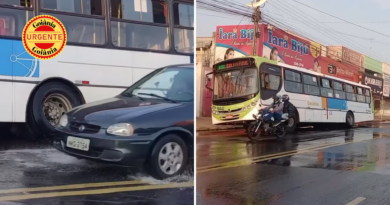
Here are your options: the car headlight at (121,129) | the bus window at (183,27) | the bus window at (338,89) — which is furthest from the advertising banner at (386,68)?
the car headlight at (121,129)

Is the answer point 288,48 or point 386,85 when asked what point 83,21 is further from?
point 386,85

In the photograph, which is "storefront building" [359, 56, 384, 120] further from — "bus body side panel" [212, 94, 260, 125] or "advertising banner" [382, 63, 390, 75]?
"bus body side panel" [212, 94, 260, 125]

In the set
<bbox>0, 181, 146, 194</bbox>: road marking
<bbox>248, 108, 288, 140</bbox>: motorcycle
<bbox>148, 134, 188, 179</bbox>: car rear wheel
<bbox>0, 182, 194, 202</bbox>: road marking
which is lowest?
<bbox>0, 182, 194, 202</bbox>: road marking

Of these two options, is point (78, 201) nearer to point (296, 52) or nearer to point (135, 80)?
point (135, 80)

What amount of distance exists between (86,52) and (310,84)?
121 cm

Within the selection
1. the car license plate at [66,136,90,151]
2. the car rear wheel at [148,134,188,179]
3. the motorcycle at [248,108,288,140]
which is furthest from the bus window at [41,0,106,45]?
the motorcycle at [248,108,288,140]

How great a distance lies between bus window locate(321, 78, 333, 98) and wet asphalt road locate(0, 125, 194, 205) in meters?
0.98

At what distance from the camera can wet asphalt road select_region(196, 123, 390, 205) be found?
2172mm

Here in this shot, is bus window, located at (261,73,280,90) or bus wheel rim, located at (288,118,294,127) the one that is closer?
bus window, located at (261,73,280,90)

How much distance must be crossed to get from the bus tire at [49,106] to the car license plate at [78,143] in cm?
9

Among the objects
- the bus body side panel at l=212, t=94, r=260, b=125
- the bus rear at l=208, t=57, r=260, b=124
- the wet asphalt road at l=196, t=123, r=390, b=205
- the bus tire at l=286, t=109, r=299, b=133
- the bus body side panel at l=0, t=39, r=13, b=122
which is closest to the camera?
the bus body side panel at l=0, t=39, r=13, b=122

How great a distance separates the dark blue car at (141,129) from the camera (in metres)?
1.85

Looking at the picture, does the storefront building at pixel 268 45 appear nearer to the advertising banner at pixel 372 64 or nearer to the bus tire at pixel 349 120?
the advertising banner at pixel 372 64

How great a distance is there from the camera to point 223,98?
206 cm
